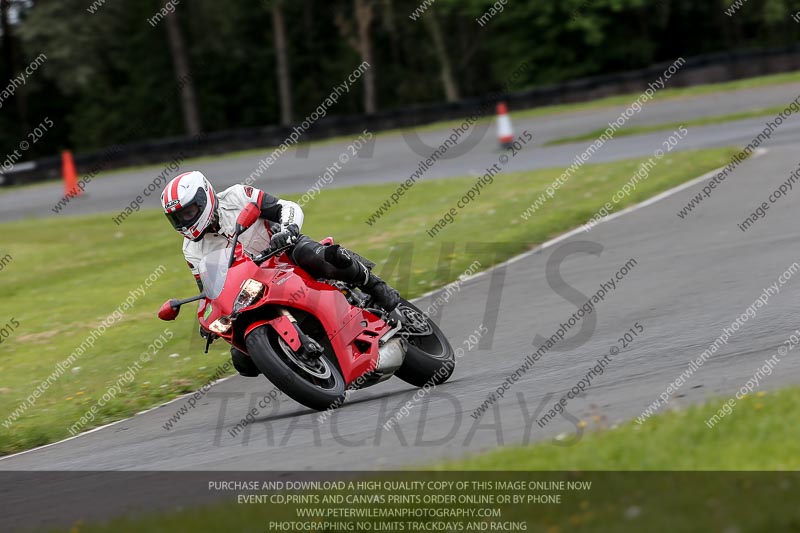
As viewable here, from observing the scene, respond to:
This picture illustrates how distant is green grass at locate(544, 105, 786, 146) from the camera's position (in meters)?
23.3

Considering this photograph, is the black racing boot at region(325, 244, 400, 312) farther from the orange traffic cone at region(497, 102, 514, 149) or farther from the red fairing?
the orange traffic cone at region(497, 102, 514, 149)

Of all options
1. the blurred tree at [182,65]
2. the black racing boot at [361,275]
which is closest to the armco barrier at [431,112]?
the blurred tree at [182,65]

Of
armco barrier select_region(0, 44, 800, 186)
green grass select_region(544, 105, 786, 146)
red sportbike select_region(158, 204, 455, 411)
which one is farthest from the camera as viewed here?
armco barrier select_region(0, 44, 800, 186)

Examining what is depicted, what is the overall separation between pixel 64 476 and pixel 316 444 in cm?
172

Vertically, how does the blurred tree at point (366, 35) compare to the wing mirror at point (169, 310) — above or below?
below

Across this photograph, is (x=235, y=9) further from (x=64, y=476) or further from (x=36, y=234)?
(x=64, y=476)

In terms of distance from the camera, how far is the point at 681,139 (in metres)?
21.2

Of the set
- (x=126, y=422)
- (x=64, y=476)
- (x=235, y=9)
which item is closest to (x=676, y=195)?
(x=126, y=422)

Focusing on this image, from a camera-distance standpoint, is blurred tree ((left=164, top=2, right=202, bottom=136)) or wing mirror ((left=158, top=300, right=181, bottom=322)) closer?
wing mirror ((left=158, top=300, right=181, bottom=322))

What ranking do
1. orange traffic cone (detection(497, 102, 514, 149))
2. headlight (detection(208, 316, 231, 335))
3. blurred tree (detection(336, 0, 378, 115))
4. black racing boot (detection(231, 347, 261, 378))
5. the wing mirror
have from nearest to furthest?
headlight (detection(208, 316, 231, 335)) < the wing mirror < black racing boot (detection(231, 347, 261, 378)) < orange traffic cone (detection(497, 102, 514, 149)) < blurred tree (detection(336, 0, 378, 115))

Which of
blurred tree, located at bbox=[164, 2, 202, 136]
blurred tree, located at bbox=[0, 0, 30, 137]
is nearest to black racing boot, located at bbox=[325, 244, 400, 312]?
blurred tree, located at bbox=[164, 2, 202, 136]

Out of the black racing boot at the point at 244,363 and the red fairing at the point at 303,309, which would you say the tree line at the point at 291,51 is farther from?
the black racing boot at the point at 244,363

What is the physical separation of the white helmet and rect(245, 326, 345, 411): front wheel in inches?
34.7

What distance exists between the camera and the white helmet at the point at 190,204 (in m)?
7.48
